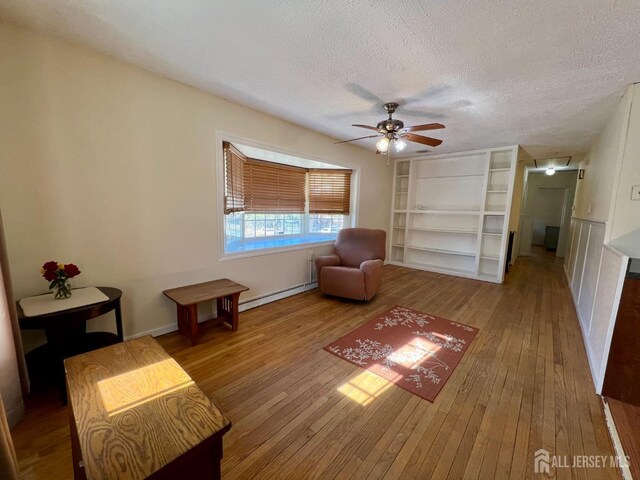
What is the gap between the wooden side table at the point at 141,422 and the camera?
2.52ft

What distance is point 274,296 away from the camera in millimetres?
3488

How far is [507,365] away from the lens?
2143 millimetres

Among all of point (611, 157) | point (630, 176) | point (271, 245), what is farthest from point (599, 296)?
point (271, 245)

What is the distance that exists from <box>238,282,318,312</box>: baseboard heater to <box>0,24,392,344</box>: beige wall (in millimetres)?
424

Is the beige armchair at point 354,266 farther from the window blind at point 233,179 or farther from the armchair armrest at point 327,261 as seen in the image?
the window blind at point 233,179

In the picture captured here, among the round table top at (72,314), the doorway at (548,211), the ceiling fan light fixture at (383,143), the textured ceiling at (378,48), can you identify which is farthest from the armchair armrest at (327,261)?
the doorway at (548,211)

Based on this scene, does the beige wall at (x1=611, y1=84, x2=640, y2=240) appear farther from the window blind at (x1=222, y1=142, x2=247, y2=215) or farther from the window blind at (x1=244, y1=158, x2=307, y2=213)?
the window blind at (x1=222, y1=142, x2=247, y2=215)

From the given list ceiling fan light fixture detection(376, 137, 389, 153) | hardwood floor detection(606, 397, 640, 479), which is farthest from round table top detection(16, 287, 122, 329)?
hardwood floor detection(606, 397, 640, 479)

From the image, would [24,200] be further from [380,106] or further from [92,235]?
[380,106]

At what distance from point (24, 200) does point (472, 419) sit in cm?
332

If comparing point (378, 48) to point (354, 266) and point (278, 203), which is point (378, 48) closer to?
point (278, 203)

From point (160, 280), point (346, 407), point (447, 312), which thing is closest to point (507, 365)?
point (447, 312)

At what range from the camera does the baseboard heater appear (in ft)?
10.4

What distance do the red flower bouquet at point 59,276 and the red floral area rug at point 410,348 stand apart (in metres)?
2.02
